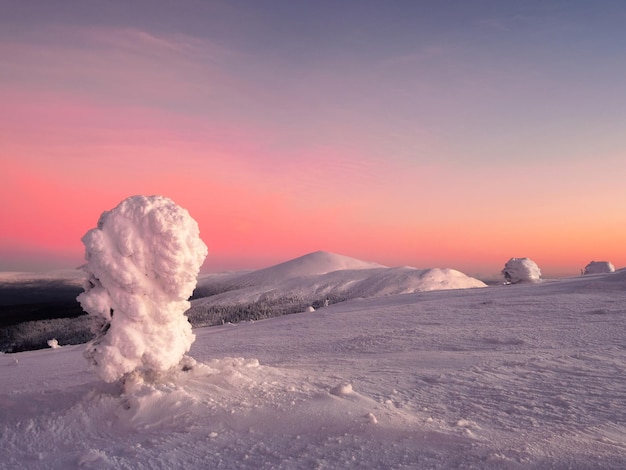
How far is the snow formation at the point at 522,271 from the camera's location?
2958 centimetres

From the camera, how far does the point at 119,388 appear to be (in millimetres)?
7176

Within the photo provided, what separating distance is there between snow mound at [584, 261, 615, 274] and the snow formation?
9.32 meters

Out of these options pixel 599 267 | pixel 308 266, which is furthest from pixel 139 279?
pixel 308 266

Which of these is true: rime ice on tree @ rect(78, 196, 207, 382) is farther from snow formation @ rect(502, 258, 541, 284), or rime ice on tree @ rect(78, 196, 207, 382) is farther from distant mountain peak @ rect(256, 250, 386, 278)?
distant mountain peak @ rect(256, 250, 386, 278)

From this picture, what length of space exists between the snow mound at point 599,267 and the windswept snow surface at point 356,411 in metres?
29.3

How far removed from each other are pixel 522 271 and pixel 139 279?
89.2ft

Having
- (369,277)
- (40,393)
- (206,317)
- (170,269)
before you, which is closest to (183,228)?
(170,269)

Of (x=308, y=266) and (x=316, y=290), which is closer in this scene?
(x=316, y=290)

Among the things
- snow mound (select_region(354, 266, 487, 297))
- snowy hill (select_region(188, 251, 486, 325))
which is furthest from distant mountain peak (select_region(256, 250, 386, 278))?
snow mound (select_region(354, 266, 487, 297))

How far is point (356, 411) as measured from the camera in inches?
236

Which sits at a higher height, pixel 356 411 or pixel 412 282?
pixel 412 282

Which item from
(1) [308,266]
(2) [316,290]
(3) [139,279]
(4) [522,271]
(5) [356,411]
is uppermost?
(1) [308,266]

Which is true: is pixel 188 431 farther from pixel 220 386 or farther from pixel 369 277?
pixel 369 277

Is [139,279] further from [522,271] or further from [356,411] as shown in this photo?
[522,271]
